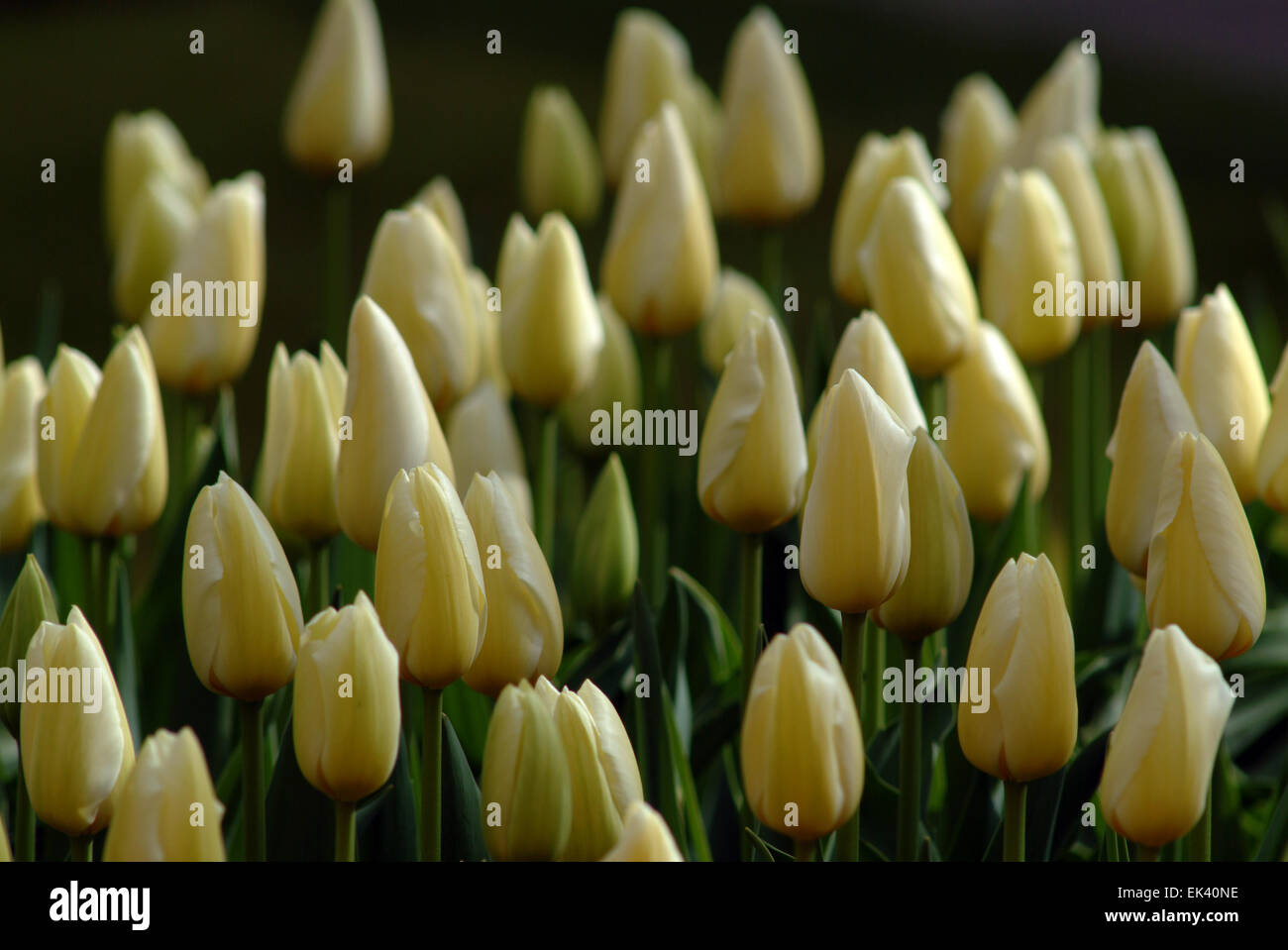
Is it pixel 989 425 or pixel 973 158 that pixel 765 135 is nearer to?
pixel 973 158

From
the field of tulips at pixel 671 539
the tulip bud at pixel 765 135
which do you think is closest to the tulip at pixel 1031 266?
the field of tulips at pixel 671 539

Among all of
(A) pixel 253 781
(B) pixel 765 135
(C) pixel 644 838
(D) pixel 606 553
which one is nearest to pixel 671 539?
(D) pixel 606 553

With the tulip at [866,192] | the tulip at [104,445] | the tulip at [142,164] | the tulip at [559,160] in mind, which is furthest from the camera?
the tulip at [559,160]

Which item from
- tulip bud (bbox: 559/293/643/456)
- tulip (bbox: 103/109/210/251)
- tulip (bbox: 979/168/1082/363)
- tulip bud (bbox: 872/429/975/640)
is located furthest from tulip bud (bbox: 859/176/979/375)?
tulip (bbox: 103/109/210/251)

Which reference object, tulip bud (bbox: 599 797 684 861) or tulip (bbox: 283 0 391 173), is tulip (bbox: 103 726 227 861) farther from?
tulip (bbox: 283 0 391 173)

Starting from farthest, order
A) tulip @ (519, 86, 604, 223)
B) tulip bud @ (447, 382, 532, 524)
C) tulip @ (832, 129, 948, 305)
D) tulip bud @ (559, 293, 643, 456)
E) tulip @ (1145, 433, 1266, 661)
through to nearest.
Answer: tulip @ (519, 86, 604, 223)
tulip bud @ (559, 293, 643, 456)
tulip @ (832, 129, 948, 305)
tulip bud @ (447, 382, 532, 524)
tulip @ (1145, 433, 1266, 661)

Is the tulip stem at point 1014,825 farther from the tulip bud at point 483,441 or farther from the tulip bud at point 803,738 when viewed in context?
the tulip bud at point 483,441
